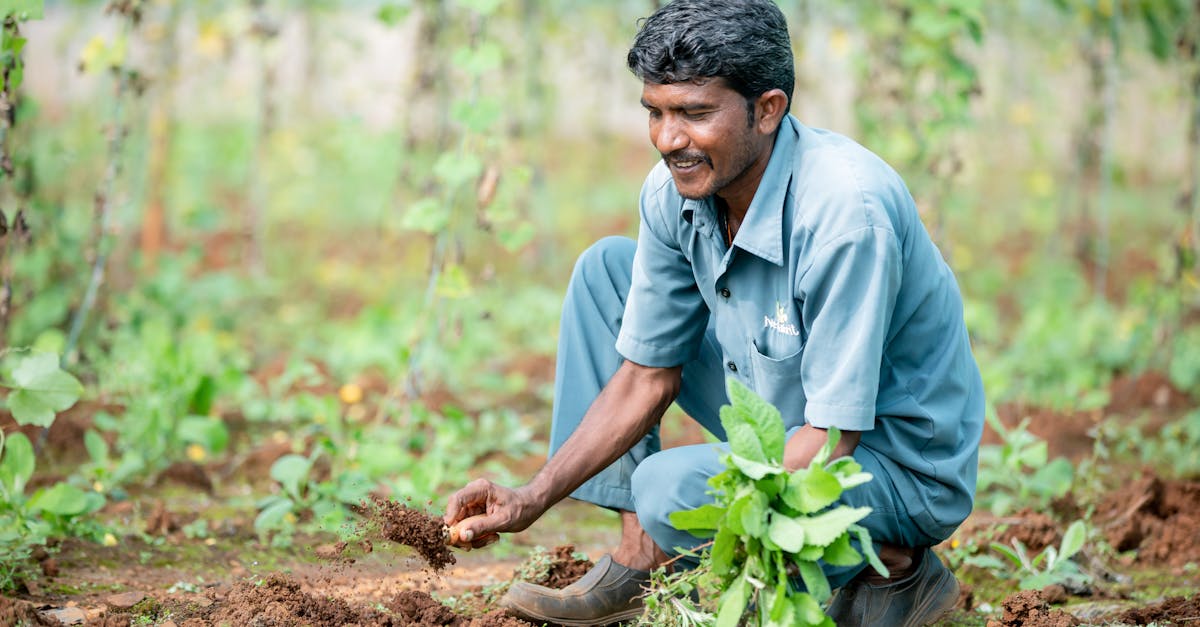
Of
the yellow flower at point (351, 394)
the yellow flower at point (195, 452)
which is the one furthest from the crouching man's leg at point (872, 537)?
the yellow flower at point (351, 394)

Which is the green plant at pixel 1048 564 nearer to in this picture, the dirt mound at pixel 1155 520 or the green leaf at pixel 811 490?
the dirt mound at pixel 1155 520

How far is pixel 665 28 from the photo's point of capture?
2.21 m

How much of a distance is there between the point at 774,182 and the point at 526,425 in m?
2.41

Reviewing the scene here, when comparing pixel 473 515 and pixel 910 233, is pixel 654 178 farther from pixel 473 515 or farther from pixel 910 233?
pixel 473 515

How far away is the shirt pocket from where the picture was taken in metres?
2.33

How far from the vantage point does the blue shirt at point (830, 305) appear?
83.7 inches

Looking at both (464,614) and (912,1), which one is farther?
(912,1)

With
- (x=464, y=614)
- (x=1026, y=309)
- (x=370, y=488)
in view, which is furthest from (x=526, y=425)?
(x=1026, y=309)

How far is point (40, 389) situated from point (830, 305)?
1878 millimetres

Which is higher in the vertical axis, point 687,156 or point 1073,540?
point 687,156

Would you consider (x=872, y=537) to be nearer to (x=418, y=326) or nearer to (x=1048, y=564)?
(x=1048, y=564)

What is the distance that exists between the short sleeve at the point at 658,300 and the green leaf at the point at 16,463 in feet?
4.95

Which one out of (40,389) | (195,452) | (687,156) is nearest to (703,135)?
(687,156)

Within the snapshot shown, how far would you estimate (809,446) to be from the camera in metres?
2.16
